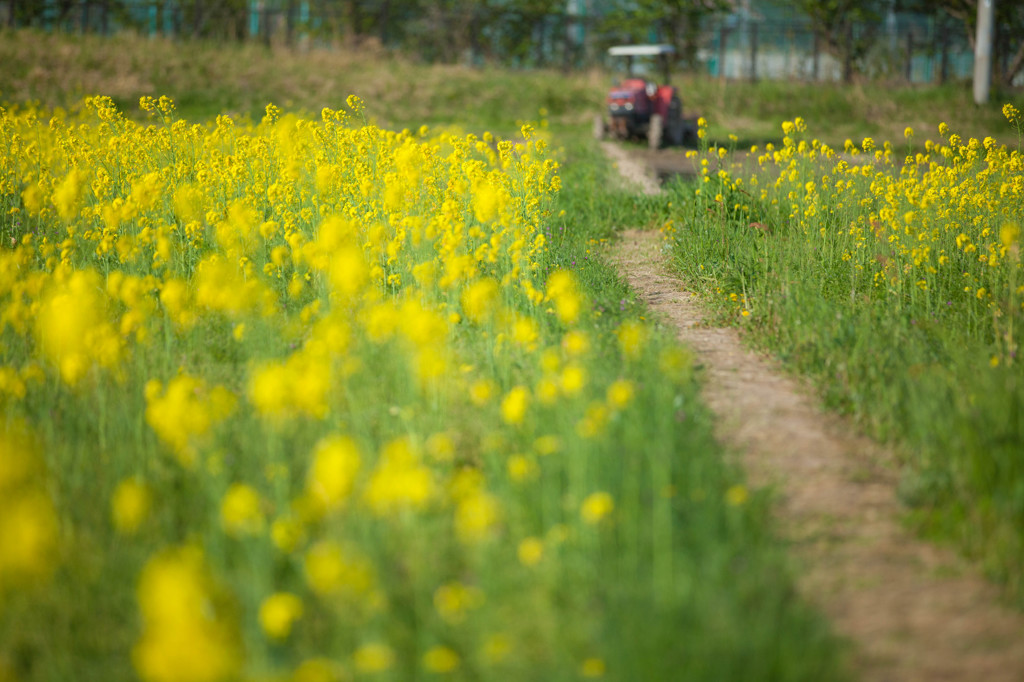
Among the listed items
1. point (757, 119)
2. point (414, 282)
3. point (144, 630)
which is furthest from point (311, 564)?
point (757, 119)

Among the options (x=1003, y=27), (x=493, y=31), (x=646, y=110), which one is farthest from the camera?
(x=493, y=31)

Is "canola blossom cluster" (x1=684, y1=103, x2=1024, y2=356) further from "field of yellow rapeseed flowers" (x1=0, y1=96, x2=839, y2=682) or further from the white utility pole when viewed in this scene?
the white utility pole

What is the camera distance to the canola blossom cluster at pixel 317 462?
2398mm

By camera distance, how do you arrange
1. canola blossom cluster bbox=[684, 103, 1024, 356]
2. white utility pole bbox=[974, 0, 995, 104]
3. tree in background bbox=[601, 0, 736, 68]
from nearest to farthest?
canola blossom cluster bbox=[684, 103, 1024, 356] → white utility pole bbox=[974, 0, 995, 104] → tree in background bbox=[601, 0, 736, 68]

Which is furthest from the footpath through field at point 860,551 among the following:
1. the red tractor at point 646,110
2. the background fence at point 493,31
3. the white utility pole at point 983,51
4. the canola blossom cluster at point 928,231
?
the background fence at point 493,31

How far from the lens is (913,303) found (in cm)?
528

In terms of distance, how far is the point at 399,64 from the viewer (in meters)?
24.2

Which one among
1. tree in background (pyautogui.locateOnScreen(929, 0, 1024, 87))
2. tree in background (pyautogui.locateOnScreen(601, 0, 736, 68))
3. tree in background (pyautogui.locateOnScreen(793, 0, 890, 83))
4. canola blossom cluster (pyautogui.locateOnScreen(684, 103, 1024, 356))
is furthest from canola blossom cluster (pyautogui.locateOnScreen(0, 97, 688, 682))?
tree in background (pyautogui.locateOnScreen(601, 0, 736, 68))

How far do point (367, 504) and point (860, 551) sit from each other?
1.58 metres

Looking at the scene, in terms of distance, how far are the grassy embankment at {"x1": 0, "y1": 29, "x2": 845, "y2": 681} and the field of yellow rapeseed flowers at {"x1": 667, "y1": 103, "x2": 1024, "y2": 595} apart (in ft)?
2.46

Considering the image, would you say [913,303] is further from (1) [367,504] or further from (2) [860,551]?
(1) [367,504]

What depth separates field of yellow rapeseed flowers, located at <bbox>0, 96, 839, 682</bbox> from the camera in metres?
2.39

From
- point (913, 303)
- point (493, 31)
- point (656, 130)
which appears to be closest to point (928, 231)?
point (913, 303)

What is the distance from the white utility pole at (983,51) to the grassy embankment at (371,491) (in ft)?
54.5
